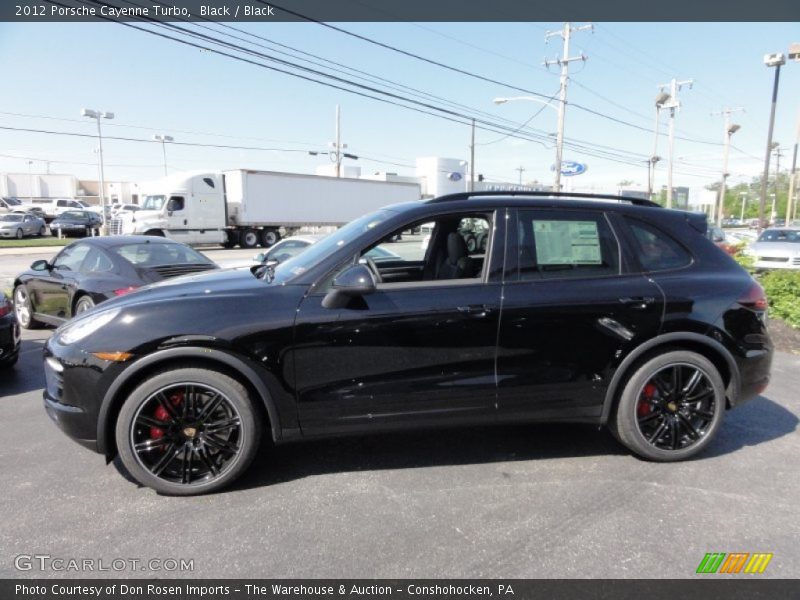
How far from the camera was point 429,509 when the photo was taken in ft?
9.78

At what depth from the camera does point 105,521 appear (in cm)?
285

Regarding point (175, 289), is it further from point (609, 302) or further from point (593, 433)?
point (593, 433)

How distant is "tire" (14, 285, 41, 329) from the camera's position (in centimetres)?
758

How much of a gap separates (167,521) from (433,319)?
186 centimetres

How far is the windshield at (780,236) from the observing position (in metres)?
15.0

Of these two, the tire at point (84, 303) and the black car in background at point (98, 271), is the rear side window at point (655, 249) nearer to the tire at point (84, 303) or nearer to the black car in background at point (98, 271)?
the black car in background at point (98, 271)

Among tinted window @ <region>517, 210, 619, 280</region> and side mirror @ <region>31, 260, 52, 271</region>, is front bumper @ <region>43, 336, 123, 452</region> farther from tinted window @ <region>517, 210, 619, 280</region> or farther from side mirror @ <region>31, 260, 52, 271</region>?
side mirror @ <region>31, 260, 52, 271</region>

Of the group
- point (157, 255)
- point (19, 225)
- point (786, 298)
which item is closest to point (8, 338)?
point (157, 255)

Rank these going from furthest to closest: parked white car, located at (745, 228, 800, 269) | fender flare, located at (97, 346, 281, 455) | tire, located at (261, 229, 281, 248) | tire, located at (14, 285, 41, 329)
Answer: tire, located at (261, 229, 281, 248), parked white car, located at (745, 228, 800, 269), tire, located at (14, 285, 41, 329), fender flare, located at (97, 346, 281, 455)

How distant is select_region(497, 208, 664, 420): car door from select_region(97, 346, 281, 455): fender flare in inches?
58.8

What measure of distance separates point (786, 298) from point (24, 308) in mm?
11204

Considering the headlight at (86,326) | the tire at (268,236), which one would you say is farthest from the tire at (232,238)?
the headlight at (86,326)

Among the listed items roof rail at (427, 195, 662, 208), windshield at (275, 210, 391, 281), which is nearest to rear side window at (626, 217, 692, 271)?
roof rail at (427, 195, 662, 208)
